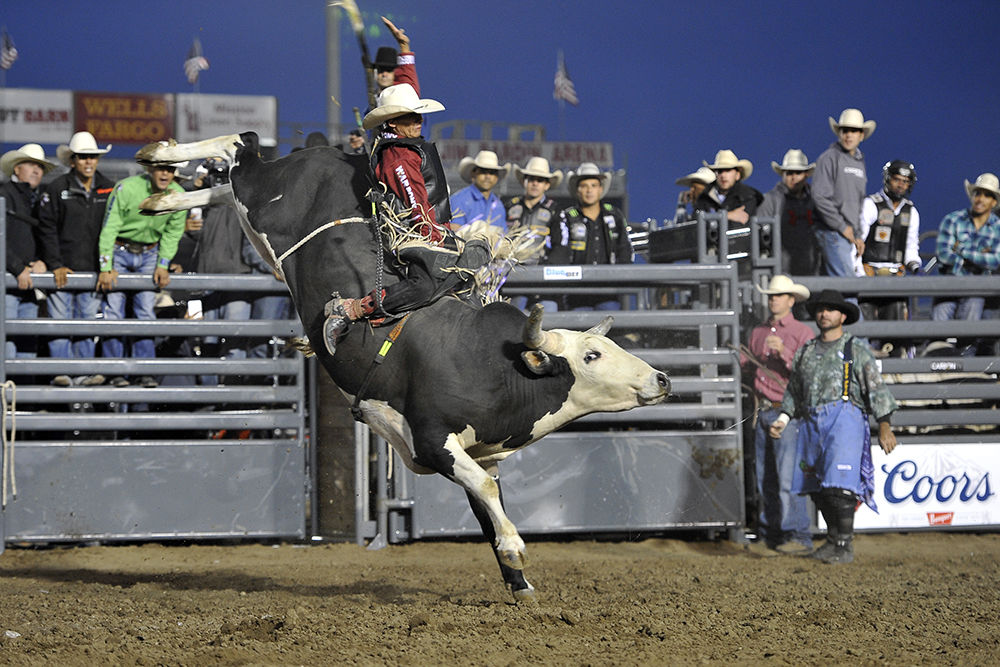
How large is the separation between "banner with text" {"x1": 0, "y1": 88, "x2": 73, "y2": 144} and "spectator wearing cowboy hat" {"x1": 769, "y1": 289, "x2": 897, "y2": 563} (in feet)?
101

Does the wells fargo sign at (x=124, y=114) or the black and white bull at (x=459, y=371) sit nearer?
the black and white bull at (x=459, y=371)

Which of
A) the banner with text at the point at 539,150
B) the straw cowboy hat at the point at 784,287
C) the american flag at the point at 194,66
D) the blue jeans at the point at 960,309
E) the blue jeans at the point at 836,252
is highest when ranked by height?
the american flag at the point at 194,66

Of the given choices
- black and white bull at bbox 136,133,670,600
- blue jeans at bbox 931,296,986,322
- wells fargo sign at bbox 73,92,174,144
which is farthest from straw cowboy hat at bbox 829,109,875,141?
wells fargo sign at bbox 73,92,174,144

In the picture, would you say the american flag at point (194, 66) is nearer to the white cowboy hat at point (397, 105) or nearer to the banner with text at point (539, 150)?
the banner with text at point (539, 150)

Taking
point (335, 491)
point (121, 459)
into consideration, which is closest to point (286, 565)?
point (335, 491)

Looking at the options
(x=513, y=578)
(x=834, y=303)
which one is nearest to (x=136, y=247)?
(x=513, y=578)

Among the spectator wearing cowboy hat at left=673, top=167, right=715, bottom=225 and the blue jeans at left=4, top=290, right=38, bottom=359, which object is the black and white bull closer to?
the blue jeans at left=4, top=290, right=38, bottom=359

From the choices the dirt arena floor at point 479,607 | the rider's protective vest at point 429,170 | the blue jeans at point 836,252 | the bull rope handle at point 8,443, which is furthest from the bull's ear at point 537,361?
the blue jeans at point 836,252

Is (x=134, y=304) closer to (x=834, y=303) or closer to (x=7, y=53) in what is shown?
(x=834, y=303)

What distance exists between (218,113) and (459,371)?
30.8 meters

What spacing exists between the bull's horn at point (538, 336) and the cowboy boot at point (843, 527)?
3695mm

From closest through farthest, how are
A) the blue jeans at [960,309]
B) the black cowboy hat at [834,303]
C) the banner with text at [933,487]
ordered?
1. the black cowboy hat at [834,303]
2. the banner with text at [933,487]
3. the blue jeans at [960,309]

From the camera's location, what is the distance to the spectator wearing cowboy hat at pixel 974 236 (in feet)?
33.0

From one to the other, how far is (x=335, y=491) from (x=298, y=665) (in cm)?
426
